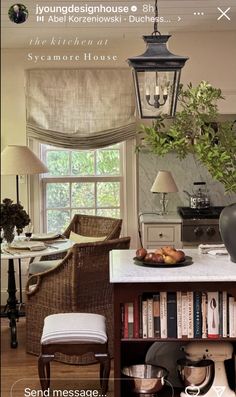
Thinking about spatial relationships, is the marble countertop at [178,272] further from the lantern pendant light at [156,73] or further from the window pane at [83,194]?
the lantern pendant light at [156,73]

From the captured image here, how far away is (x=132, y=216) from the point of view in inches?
119

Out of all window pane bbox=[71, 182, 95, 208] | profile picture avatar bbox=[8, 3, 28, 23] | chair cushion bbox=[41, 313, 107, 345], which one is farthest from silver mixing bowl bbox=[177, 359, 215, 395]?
profile picture avatar bbox=[8, 3, 28, 23]

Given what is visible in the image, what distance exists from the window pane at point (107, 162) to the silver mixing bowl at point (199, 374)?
0.94 meters

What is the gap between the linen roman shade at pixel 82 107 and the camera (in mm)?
2865

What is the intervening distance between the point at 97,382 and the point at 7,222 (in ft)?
2.51

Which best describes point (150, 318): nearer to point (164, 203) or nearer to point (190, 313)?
point (190, 313)

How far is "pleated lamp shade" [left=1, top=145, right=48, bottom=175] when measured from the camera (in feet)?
7.98

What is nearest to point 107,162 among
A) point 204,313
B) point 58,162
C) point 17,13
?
point 58,162

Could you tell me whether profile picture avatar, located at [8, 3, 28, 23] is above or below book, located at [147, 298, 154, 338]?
above

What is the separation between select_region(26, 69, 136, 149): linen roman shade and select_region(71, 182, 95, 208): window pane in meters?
0.18

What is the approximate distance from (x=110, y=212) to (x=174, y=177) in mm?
336

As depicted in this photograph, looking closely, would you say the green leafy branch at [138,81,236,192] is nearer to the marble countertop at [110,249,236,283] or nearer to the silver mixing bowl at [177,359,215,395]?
the marble countertop at [110,249,236,283]

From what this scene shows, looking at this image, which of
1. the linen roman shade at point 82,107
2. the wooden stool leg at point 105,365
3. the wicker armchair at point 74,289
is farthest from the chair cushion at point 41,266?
the wooden stool leg at point 105,365

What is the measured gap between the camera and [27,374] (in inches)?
113
